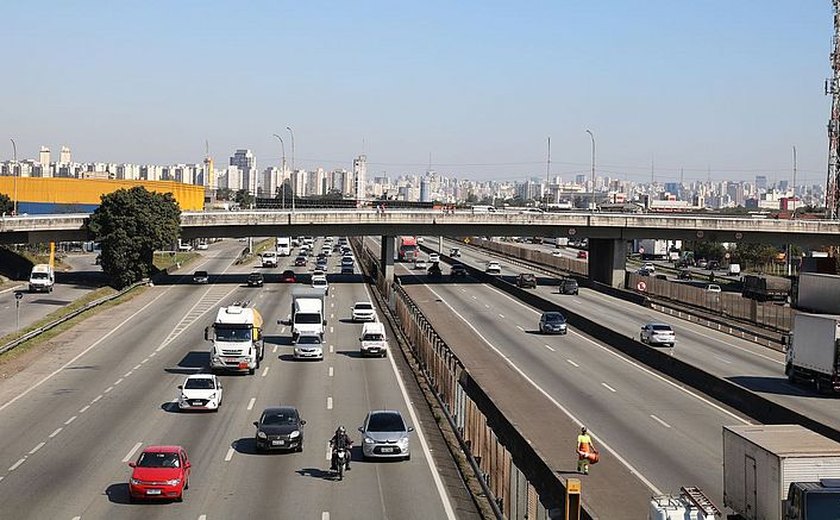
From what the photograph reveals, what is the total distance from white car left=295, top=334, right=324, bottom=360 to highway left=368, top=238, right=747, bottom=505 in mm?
7207

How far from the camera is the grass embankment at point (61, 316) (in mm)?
53772

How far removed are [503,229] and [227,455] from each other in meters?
68.3

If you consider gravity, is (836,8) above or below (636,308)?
above

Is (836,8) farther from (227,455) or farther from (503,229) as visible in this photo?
(227,455)

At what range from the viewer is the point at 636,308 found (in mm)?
82438

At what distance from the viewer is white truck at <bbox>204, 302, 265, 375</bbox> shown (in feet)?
153

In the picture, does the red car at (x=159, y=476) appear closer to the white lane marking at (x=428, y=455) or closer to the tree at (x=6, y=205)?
the white lane marking at (x=428, y=455)

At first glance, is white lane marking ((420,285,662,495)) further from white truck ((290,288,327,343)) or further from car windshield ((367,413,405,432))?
white truck ((290,288,327,343))

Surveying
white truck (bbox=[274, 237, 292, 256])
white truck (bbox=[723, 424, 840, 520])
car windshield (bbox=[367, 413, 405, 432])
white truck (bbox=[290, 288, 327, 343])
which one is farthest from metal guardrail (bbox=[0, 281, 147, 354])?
white truck (bbox=[274, 237, 292, 256])

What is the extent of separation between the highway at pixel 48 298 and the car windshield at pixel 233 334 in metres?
19.0

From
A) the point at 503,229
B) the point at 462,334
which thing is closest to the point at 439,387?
the point at 462,334

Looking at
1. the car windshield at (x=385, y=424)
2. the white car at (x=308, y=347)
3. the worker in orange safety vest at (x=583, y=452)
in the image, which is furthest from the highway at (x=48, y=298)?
the worker in orange safety vest at (x=583, y=452)

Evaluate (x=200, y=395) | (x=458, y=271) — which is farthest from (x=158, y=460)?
(x=458, y=271)

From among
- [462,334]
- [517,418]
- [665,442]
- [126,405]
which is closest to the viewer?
[665,442]
